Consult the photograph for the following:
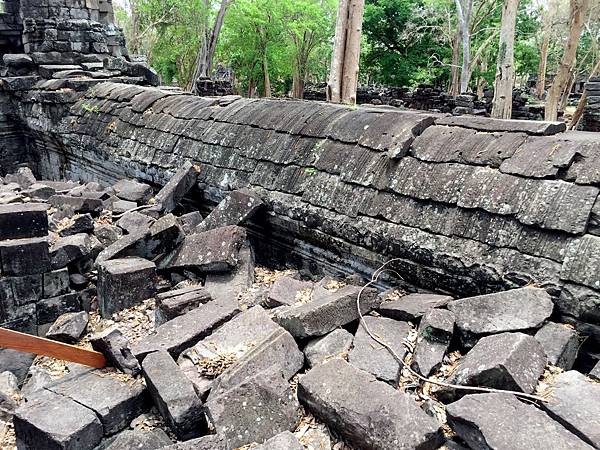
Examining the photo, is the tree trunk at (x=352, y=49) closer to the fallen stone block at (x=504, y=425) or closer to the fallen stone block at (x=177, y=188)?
the fallen stone block at (x=177, y=188)

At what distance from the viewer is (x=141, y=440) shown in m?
2.66

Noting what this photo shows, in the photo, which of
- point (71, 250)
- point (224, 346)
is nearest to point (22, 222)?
point (71, 250)

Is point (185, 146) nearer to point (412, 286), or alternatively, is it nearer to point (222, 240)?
point (222, 240)

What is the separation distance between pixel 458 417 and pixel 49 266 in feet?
12.2

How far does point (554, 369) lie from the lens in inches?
101

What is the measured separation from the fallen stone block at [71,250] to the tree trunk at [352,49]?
614 centimetres

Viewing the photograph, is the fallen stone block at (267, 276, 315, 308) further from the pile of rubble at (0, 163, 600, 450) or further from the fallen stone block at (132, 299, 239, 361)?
the fallen stone block at (132, 299, 239, 361)

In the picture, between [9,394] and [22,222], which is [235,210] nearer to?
[22,222]

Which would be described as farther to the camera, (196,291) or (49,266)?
(49,266)

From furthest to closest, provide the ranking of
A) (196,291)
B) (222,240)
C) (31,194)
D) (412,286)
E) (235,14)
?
(235,14) < (31,194) < (222,240) < (196,291) < (412,286)

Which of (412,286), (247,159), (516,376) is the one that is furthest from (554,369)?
(247,159)

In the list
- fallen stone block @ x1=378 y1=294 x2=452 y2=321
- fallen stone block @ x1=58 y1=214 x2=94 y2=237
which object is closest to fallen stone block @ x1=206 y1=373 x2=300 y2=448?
fallen stone block @ x1=378 y1=294 x2=452 y2=321

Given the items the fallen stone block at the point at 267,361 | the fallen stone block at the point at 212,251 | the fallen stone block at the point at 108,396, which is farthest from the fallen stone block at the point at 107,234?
the fallen stone block at the point at 267,361

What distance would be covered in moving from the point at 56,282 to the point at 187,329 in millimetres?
1832
